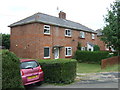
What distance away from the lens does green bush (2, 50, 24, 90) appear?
4.76 meters

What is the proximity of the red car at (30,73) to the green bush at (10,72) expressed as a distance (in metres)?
1.06

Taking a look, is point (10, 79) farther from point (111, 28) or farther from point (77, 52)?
point (77, 52)

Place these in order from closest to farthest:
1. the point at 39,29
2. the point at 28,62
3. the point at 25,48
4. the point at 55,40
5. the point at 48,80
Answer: the point at 28,62 → the point at 48,80 → the point at 39,29 → the point at 25,48 → the point at 55,40

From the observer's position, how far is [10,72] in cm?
495

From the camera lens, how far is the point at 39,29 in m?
17.1

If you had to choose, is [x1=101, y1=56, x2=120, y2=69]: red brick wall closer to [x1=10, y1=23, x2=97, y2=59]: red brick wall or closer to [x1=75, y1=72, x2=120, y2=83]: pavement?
[x1=75, y1=72, x2=120, y2=83]: pavement

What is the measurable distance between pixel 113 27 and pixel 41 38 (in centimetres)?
893

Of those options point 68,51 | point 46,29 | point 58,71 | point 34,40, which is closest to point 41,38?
point 34,40

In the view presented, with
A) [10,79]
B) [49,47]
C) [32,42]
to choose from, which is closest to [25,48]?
[32,42]

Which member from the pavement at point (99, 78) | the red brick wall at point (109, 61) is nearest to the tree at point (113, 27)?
the red brick wall at point (109, 61)

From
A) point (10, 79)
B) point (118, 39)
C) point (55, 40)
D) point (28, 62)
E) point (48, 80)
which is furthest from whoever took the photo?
point (55, 40)

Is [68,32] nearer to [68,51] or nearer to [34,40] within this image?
[68,51]

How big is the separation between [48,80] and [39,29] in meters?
10.5

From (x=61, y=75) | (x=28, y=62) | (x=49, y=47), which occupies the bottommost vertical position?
(x=61, y=75)
